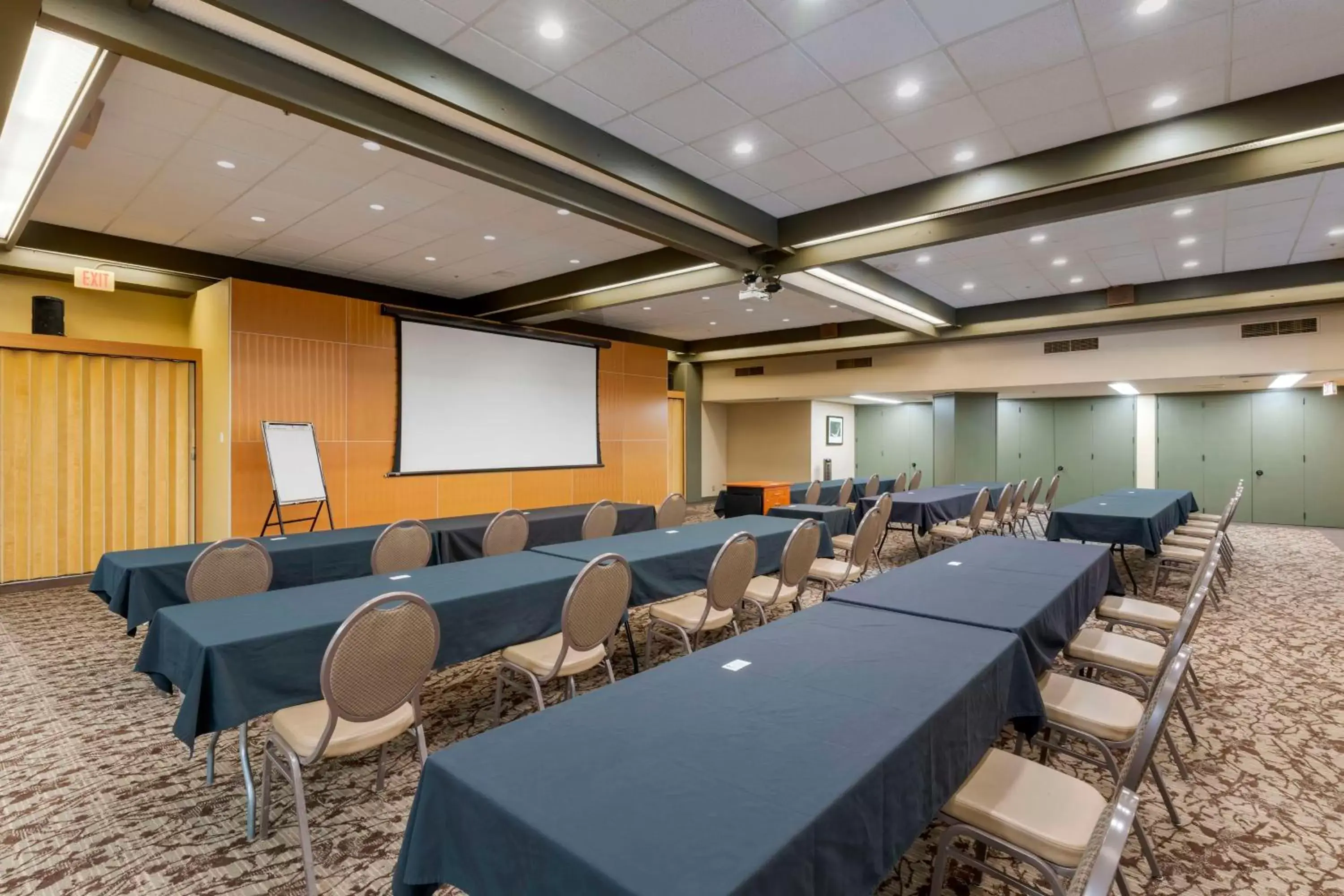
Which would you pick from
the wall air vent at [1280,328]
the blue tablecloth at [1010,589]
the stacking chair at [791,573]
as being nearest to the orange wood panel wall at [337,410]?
the stacking chair at [791,573]

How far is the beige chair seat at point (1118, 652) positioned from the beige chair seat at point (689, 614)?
1821 mm

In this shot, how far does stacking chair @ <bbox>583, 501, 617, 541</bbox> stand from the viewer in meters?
6.14

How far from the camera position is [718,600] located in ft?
12.3

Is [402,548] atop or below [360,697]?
atop

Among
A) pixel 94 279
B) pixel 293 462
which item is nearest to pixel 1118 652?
pixel 293 462

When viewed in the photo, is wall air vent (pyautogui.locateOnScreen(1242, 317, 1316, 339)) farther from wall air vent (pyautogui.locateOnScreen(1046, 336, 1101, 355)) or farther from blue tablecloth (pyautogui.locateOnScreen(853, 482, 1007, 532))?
blue tablecloth (pyautogui.locateOnScreen(853, 482, 1007, 532))

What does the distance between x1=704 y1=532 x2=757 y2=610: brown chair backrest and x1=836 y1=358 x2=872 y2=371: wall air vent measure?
343 inches

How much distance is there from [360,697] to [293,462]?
17.9 ft

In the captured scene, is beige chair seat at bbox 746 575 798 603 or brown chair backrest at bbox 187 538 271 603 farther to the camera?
beige chair seat at bbox 746 575 798 603

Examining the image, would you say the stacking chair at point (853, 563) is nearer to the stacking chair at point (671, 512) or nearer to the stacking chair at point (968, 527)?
the stacking chair at point (671, 512)

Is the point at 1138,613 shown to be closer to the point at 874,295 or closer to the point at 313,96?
the point at 874,295

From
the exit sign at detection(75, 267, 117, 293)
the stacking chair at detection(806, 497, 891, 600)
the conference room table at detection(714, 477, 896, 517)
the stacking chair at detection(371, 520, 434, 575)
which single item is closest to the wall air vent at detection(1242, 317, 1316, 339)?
the conference room table at detection(714, 477, 896, 517)

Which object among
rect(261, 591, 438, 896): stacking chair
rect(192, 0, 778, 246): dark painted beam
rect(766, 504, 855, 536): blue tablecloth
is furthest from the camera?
rect(766, 504, 855, 536): blue tablecloth

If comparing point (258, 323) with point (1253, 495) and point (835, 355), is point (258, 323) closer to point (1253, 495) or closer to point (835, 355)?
point (835, 355)
